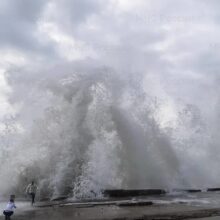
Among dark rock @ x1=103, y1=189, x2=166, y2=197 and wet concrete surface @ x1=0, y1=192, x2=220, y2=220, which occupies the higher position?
dark rock @ x1=103, y1=189, x2=166, y2=197

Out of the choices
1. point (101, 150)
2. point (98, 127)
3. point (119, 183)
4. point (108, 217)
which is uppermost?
point (98, 127)

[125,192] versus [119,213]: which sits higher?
[125,192]

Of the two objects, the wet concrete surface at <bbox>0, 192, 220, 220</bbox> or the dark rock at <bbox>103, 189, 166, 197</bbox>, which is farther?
the dark rock at <bbox>103, 189, 166, 197</bbox>

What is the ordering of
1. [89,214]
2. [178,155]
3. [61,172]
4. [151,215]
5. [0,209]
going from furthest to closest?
1. [178,155]
2. [61,172]
3. [0,209]
4. [89,214]
5. [151,215]

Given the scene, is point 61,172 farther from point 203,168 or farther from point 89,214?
point 203,168

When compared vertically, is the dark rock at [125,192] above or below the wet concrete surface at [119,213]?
above

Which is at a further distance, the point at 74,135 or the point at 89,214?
the point at 74,135

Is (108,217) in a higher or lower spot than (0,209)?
lower

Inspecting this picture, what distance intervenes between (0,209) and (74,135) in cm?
1090

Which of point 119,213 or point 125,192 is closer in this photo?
point 119,213

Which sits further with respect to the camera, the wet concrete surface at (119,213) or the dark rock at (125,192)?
the dark rock at (125,192)

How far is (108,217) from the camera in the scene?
1457cm

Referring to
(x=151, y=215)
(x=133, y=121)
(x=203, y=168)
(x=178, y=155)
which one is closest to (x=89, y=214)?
(x=151, y=215)

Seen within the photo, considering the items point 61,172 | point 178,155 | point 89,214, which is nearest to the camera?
point 89,214
